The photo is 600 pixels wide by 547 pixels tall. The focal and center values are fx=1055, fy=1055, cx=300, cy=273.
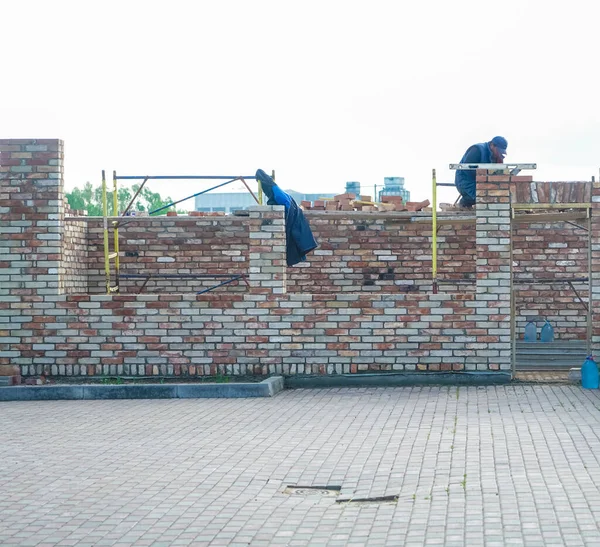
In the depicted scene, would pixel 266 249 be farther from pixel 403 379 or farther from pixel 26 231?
pixel 26 231

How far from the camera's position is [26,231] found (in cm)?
1239

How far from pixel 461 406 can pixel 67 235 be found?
6.12 m

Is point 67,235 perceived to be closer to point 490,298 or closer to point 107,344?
point 107,344

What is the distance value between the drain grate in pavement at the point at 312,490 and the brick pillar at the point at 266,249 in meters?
5.44

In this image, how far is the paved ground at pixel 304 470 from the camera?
5.71m

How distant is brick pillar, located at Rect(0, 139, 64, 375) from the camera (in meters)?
12.3

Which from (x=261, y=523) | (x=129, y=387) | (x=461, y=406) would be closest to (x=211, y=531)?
(x=261, y=523)

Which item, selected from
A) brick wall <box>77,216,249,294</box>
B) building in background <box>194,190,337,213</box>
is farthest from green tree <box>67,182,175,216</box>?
brick wall <box>77,216,249,294</box>

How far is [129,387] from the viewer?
37.6ft

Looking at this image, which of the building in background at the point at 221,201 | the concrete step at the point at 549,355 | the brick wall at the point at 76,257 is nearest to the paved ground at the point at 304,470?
the concrete step at the point at 549,355

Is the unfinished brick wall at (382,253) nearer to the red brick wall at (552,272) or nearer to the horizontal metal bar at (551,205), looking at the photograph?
the red brick wall at (552,272)

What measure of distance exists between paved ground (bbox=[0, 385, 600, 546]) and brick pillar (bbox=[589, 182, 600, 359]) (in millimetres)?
1371

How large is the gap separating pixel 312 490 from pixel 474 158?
7.07 metres

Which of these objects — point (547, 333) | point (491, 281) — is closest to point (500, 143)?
point (491, 281)
